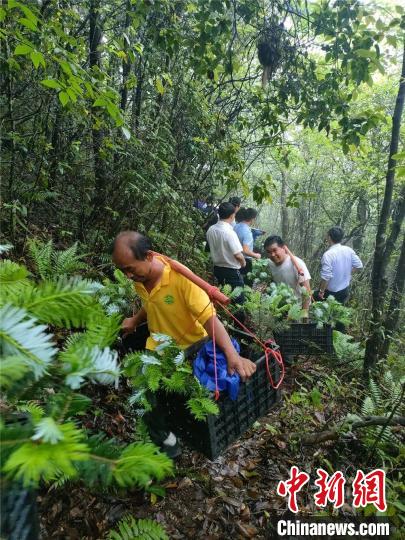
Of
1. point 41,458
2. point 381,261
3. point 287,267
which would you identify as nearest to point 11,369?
point 41,458

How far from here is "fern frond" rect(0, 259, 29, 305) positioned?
0.94 m

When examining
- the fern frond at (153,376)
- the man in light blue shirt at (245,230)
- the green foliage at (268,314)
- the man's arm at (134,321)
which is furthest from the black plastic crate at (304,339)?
the man in light blue shirt at (245,230)

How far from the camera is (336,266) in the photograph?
238 inches

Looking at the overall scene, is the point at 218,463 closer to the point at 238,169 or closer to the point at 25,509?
the point at 25,509

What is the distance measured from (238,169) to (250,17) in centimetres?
199

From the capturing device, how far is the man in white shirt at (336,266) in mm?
6004

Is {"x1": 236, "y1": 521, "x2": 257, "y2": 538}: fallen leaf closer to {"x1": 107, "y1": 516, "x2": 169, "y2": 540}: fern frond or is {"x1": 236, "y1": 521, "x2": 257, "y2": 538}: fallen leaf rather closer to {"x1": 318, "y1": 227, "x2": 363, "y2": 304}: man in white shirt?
{"x1": 107, "y1": 516, "x2": 169, "y2": 540}: fern frond

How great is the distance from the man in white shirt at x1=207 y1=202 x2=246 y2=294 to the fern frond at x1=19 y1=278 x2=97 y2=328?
4.84 meters

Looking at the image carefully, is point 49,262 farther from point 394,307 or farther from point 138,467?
point 394,307

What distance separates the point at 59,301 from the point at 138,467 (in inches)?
17.0

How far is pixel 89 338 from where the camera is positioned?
97cm

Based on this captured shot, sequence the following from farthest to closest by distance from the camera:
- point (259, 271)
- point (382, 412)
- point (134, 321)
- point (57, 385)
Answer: point (259, 271), point (382, 412), point (134, 321), point (57, 385)

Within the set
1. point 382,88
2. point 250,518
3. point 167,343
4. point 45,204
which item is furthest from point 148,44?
point 382,88

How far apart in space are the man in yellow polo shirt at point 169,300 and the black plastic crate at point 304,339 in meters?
1.99
